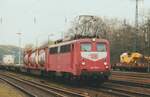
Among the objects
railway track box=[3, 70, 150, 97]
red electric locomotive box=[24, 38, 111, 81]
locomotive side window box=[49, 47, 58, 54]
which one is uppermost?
locomotive side window box=[49, 47, 58, 54]

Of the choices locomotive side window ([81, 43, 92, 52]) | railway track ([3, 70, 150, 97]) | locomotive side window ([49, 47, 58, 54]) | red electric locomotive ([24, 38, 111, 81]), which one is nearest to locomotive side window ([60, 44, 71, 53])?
red electric locomotive ([24, 38, 111, 81])

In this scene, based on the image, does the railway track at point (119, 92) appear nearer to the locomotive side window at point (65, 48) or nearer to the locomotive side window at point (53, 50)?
the locomotive side window at point (65, 48)

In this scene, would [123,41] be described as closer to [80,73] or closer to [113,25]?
[113,25]

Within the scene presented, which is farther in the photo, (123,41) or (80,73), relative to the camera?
(123,41)

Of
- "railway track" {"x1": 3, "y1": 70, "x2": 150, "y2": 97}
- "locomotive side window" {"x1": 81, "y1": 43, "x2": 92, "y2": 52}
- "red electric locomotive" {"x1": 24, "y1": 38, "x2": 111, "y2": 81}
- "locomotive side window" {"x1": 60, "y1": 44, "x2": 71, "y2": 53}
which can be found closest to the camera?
"railway track" {"x1": 3, "y1": 70, "x2": 150, "y2": 97}

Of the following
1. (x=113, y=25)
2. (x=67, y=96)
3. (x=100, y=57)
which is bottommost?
(x=67, y=96)

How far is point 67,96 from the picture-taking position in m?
21.5

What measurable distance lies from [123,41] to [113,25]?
21.7 m

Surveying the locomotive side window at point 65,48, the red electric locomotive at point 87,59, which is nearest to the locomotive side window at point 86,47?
the red electric locomotive at point 87,59

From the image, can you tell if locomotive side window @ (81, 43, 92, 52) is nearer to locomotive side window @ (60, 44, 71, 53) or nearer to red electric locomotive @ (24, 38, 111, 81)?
red electric locomotive @ (24, 38, 111, 81)

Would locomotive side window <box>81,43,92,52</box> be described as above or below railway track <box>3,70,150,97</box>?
above

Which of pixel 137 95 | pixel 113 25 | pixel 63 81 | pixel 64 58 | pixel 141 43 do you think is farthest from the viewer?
pixel 113 25

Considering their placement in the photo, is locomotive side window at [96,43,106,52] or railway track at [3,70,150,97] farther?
locomotive side window at [96,43,106,52]

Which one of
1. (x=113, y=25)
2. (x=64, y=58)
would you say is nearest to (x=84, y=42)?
(x=64, y=58)
